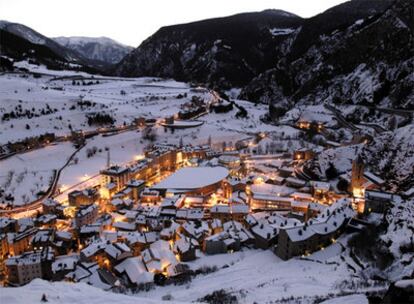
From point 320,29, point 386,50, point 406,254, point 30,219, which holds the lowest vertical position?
point 30,219

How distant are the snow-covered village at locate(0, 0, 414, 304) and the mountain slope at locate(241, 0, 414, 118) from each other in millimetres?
396

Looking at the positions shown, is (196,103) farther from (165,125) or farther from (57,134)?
(57,134)

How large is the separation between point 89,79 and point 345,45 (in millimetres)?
71754

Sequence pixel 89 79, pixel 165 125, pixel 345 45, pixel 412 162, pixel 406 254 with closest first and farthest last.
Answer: pixel 406 254
pixel 412 162
pixel 165 125
pixel 345 45
pixel 89 79

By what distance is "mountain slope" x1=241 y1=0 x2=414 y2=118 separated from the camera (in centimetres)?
5769

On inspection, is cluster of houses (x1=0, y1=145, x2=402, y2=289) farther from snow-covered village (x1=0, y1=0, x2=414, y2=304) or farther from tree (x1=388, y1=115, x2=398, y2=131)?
tree (x1=388, y1=115, x2=398, y2=131)

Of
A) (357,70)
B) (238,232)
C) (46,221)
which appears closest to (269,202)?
(238,232)

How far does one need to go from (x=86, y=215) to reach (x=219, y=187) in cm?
1468

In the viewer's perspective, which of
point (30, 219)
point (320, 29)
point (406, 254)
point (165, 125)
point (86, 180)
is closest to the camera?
point (406, 254)

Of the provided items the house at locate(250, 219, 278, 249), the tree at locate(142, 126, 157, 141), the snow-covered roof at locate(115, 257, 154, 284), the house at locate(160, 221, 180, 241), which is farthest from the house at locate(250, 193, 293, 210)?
the tree at locate(142, 126, 157, 141)

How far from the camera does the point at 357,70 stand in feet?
226

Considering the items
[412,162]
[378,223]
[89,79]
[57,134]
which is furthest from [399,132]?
[89,79]

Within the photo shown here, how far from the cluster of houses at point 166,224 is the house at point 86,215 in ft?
0.30

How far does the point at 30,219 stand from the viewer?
91.5 ft
